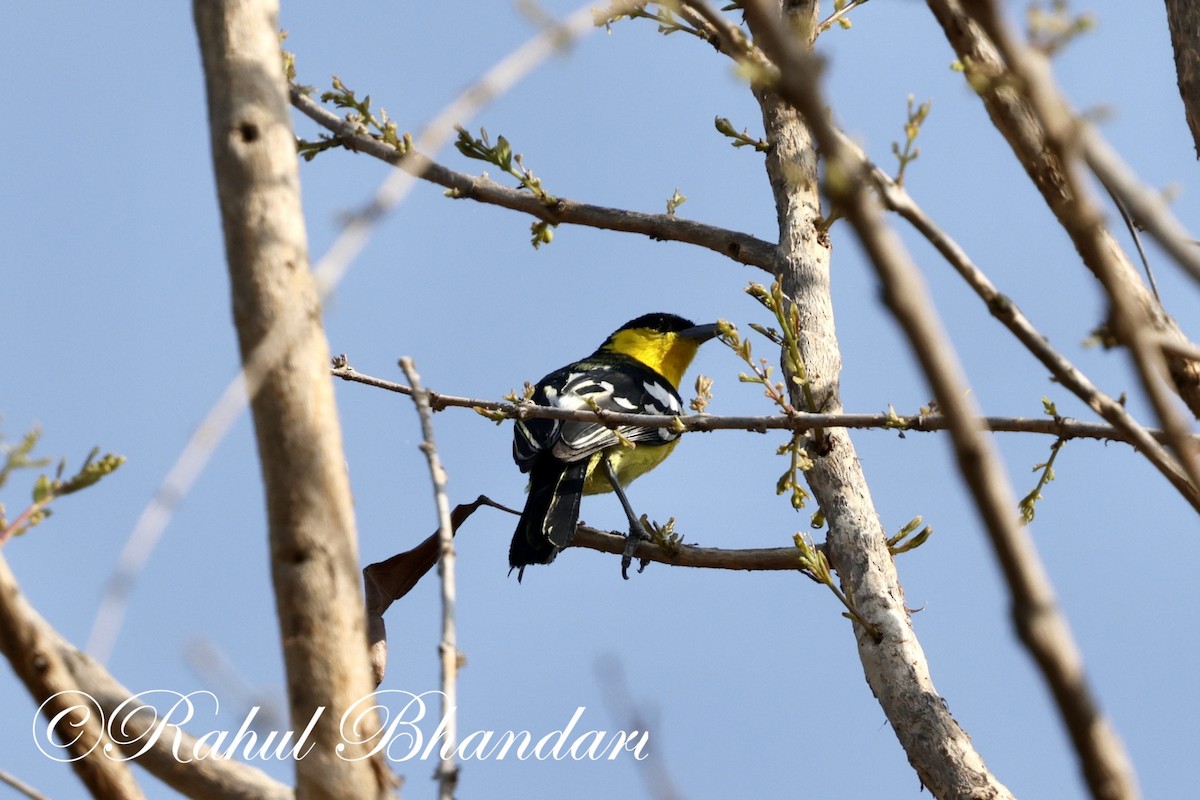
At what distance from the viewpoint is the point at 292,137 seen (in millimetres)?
2053

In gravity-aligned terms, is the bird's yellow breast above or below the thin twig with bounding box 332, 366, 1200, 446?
above

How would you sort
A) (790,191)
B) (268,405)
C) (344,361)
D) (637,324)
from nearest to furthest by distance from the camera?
(268,405), (344,361), (790,191), (637,324)

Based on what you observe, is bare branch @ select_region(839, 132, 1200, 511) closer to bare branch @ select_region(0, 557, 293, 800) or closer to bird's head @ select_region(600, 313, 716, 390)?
bare branch @ select_region(0, 557, 293, 800)

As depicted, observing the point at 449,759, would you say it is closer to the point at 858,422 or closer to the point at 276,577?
the point at 276,577

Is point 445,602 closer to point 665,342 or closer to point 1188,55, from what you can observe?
point 1188,55

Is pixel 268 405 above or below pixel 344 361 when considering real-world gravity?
below

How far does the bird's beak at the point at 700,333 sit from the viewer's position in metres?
9.74

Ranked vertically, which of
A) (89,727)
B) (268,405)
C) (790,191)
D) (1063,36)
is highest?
(790,191)

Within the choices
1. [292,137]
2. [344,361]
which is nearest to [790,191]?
[344,361]

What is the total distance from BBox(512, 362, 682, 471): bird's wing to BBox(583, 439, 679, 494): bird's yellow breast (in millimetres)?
145

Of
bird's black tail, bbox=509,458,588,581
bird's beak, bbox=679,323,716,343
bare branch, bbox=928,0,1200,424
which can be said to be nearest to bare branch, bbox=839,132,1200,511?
bare branch, bbox=928,0,1200,424

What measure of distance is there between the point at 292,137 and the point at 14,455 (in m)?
0.68

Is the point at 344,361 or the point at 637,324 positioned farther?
the point at 637,324

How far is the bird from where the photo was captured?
268 inches
